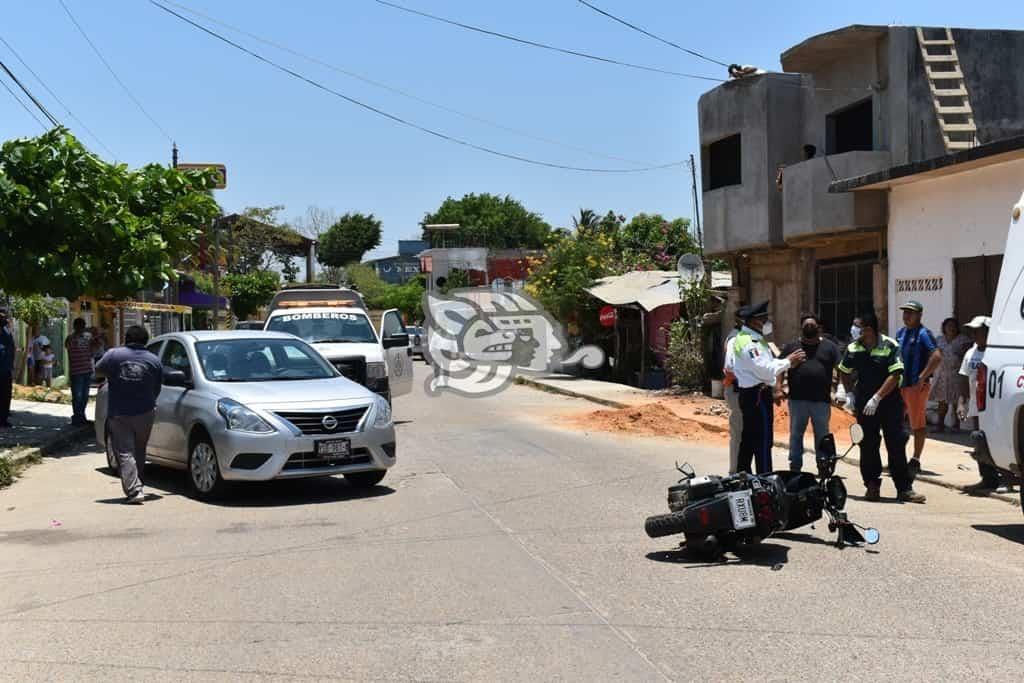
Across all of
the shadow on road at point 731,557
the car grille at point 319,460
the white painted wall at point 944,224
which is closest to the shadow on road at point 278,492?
the car grille at point 319,460

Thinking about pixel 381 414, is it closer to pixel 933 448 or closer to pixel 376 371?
pixel 376 371

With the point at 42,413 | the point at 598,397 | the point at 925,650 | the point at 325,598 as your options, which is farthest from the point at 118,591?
the point at 598,397

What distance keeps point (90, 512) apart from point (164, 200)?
25.7ft

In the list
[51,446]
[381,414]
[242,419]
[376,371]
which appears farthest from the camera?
[376,371]

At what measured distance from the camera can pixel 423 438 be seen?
16297 mm

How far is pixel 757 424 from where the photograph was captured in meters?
9.21

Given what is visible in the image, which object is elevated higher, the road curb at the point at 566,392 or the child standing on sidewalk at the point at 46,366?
the child standing on sidewalk at the point at 46,366

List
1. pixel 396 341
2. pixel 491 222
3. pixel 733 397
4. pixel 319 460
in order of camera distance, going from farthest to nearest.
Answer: pixel 491 222 < pixel 396 341 < pixel 319 460 < pixel 733 397

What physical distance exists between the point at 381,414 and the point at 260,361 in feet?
5.35

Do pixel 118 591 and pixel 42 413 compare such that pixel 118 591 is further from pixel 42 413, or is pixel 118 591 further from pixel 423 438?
pixel 42 413

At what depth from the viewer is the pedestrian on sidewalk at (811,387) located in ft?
33.3

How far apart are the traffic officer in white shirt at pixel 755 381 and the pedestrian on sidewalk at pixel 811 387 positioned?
861mm

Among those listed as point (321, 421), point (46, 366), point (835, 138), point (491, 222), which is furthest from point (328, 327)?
point (491, 222)

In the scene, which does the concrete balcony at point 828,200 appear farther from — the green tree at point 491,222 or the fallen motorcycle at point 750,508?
the green tree at point 491,222
